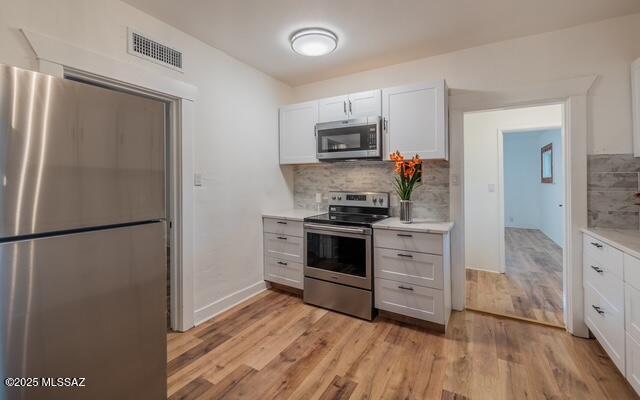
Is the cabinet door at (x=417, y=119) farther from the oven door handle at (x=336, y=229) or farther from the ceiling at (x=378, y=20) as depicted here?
the oven door handle at (x=336, y=229)

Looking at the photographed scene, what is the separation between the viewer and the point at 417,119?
263 cm

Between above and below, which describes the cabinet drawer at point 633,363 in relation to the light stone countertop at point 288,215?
below

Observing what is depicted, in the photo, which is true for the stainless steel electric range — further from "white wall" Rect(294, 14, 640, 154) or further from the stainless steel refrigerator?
the stainless steel refrigerator

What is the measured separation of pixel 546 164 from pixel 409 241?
222 inches

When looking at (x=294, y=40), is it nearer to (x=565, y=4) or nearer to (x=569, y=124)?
(x=565, y=4)

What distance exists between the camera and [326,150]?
308 centimetres

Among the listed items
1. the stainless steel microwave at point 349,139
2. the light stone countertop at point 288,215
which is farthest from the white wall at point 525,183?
the light stone countertop at point 288,215

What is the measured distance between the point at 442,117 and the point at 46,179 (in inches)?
104

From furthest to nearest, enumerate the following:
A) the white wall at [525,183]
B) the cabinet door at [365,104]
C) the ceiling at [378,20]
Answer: the white wall at [525,183] → the cabinet door at [365,104] → the ceiling at [378,20]

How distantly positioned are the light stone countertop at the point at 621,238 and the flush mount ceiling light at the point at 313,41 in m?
2.44

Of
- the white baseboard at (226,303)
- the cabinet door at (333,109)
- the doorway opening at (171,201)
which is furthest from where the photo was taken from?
the cabinet door at (333,109)

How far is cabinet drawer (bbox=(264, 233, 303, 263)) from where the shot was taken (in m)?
3.04

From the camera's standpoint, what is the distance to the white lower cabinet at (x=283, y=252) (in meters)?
3.04

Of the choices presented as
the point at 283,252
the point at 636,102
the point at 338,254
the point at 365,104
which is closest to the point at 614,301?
the point at 636,102
